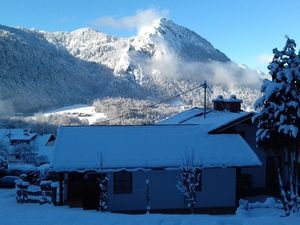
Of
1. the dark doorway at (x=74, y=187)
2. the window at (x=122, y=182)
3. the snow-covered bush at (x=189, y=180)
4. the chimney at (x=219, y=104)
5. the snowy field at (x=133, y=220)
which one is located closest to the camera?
the snowy field at (x=133, y=220)

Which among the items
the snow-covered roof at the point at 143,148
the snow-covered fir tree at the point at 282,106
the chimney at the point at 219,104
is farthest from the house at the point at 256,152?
the snow-covered fir tree at the point at 282,106

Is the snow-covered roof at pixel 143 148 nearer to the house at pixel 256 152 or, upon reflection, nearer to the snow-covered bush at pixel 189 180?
the snow-covered bush at pixel 189 180

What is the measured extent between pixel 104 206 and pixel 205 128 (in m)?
7.16

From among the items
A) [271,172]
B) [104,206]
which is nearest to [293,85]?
[104,206]

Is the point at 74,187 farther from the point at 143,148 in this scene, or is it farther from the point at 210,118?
the point at 210,118

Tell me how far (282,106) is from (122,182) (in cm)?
795

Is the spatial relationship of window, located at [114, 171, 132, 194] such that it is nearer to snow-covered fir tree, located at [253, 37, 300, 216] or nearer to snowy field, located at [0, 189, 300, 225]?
snowy field, located at [0, 189, 300, 225]

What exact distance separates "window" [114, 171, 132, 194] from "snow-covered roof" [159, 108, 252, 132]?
5.28 m

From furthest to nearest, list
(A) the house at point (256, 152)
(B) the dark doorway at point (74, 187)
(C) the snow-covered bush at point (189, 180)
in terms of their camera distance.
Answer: (A) the house at point (256, 152) → (B) the dark doorway at point (74, 187) → (C) the snow-covered bush at point (189, 180)

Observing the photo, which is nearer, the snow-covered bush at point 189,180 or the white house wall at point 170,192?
the snow-covered bush at point 189,180

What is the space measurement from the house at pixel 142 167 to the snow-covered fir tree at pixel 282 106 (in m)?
4.92

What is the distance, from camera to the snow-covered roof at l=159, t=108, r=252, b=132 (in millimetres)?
21583

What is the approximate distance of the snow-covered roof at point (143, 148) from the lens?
1816 cm

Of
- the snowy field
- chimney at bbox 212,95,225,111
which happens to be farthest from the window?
chimney at bbox 212,95,225,111
